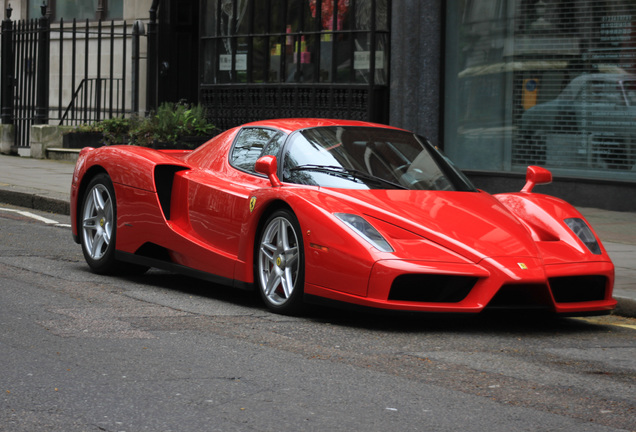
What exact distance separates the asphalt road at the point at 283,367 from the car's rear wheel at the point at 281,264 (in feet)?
0.40

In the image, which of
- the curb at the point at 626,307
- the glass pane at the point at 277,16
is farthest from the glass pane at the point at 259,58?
the curb at the point at 626,307

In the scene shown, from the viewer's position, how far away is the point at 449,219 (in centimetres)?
645

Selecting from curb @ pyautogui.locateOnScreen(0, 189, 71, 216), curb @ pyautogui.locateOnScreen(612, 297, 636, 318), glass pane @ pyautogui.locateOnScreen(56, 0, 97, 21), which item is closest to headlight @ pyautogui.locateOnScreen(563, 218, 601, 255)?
curb @ pyautogui.locateOnScreen(612, 297, 636, 318)

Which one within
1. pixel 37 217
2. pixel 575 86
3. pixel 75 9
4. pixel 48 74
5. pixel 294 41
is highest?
pixel 75 9

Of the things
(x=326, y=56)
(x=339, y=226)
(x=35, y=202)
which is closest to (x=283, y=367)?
(x=339, y=226)

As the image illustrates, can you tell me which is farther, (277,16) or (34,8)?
(34,8)

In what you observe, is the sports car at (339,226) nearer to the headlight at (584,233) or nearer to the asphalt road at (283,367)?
the headlight at (584,233)

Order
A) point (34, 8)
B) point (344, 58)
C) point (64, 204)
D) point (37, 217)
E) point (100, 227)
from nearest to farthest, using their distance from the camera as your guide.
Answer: point (100, 227) < point (37, 217) < point (64, 204) < point (344, 58) < point (34, 8)

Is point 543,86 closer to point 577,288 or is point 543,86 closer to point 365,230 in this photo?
point 577,288

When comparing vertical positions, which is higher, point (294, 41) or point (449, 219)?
point (294, 41)

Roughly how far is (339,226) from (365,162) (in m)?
0.94

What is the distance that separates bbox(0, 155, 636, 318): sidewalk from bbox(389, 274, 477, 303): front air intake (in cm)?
171

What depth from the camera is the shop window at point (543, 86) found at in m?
13.2

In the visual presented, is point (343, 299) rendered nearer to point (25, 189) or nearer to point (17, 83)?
point (25, 189)
